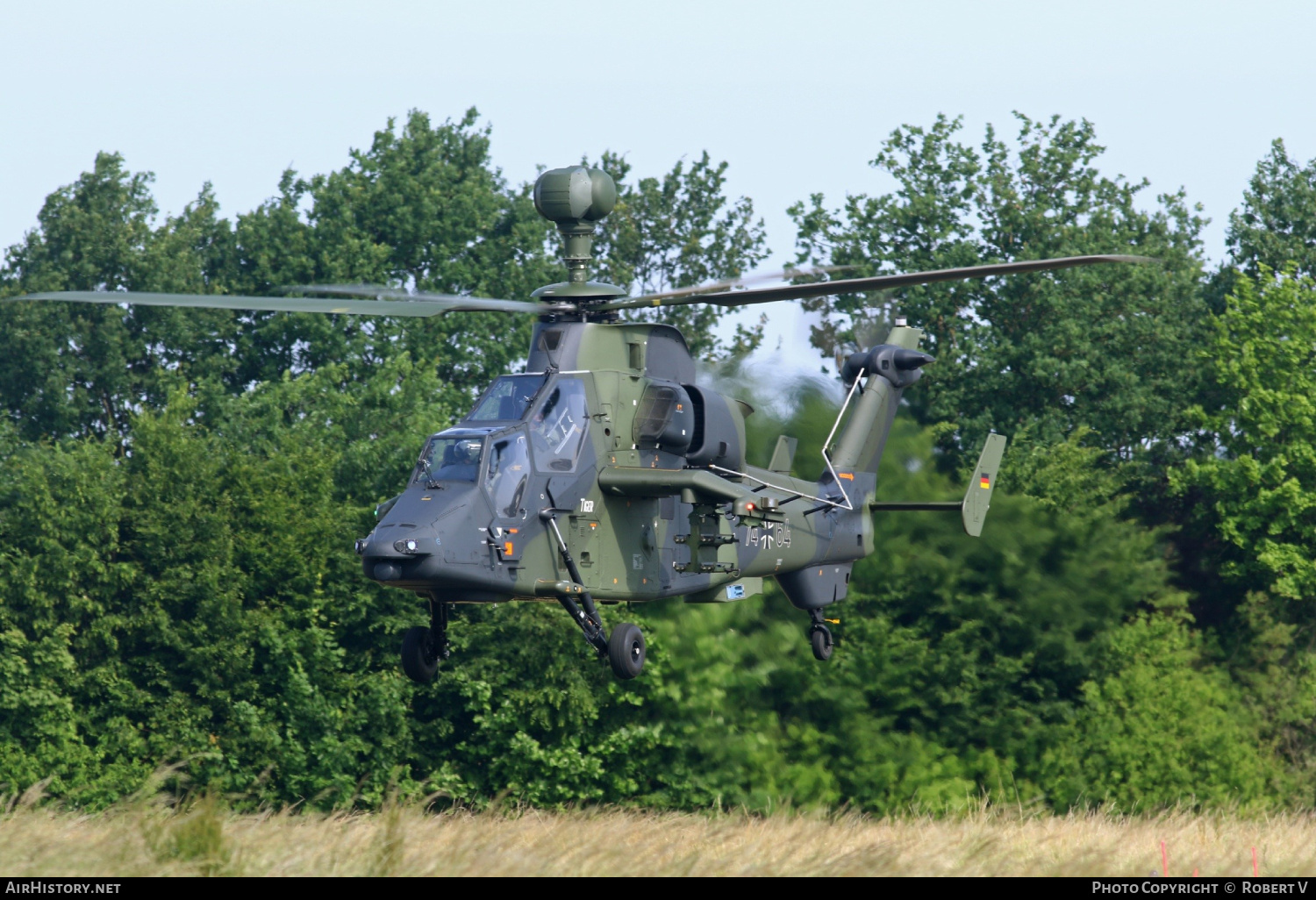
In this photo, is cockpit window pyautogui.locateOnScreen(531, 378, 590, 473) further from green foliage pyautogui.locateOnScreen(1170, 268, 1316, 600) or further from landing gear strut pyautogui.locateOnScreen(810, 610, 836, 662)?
green foliage pyautogui.locateOnScreen(1170, 268, 1316, 600)

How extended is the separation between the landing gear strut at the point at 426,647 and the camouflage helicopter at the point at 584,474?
2cm

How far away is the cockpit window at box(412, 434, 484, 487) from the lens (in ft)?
50.8

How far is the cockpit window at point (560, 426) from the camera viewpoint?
16.0 meters

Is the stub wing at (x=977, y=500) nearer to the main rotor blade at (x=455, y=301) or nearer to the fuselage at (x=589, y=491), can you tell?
the fuselage at (x=589, y=491)

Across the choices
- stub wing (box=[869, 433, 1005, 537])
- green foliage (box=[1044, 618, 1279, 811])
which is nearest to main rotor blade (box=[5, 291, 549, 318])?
stub wing (box=[869, 433, 1005, 537])

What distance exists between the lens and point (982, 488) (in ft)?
70.1

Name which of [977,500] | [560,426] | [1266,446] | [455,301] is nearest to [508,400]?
[560,426]

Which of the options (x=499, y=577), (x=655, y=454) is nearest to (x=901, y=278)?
(x=655, y=454)

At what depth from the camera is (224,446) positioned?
132 ft

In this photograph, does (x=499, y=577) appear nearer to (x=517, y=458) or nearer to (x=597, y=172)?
(x=517, y=458)

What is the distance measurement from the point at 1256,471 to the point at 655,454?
25.5 m

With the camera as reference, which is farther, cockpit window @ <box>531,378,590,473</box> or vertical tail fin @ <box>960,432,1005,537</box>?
vertical tail fin @ <box>960,432,1005,537</box>

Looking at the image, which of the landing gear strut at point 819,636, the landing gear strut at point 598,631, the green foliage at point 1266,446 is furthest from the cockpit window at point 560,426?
the green foliage at point 1266,446

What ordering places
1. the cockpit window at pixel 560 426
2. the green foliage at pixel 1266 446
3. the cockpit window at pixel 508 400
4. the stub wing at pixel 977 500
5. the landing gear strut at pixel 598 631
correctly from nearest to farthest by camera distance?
the landing gear strut at pixel 598 631, the cockpit window at pixel 560 426, the cockpit window at pixel 508 400, the stub wing at pixel 977 500, the green foliage at pixel 1266 446
